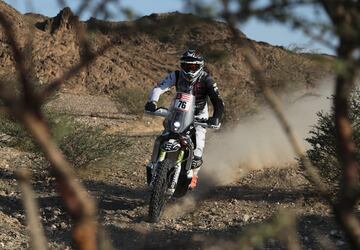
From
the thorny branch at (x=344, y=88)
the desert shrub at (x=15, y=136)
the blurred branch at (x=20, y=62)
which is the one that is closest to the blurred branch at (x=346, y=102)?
the thorny branch at (x=344, y=88)

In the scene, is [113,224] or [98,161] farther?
[98,161]

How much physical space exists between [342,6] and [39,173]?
8886 mm

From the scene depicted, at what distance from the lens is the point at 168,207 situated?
9.06 m

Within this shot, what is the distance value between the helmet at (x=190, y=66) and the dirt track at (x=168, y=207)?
1.54 metres

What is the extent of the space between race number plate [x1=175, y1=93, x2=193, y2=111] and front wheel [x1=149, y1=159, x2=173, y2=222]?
24.8 inches

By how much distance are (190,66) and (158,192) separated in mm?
1428

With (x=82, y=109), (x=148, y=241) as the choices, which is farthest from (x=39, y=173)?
(x=82, y=109)

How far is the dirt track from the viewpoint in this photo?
7332 millimetres

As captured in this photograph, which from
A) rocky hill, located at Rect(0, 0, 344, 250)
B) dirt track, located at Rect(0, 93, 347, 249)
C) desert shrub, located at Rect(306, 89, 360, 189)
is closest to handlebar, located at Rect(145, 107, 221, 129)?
rocky hill, located at Rect(0, 0, 344, 250)

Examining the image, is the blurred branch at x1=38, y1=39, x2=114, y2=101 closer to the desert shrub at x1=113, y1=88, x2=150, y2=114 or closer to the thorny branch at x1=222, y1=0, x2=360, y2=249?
the thorny branch at x1=222, y1=0, x2=360, y2=249

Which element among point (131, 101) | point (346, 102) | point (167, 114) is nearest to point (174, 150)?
point (167, 114)

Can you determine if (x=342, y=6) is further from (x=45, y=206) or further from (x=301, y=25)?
(x=45, y=206)

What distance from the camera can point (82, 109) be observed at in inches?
1358

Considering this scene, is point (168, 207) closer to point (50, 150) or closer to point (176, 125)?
point (176, 125)
